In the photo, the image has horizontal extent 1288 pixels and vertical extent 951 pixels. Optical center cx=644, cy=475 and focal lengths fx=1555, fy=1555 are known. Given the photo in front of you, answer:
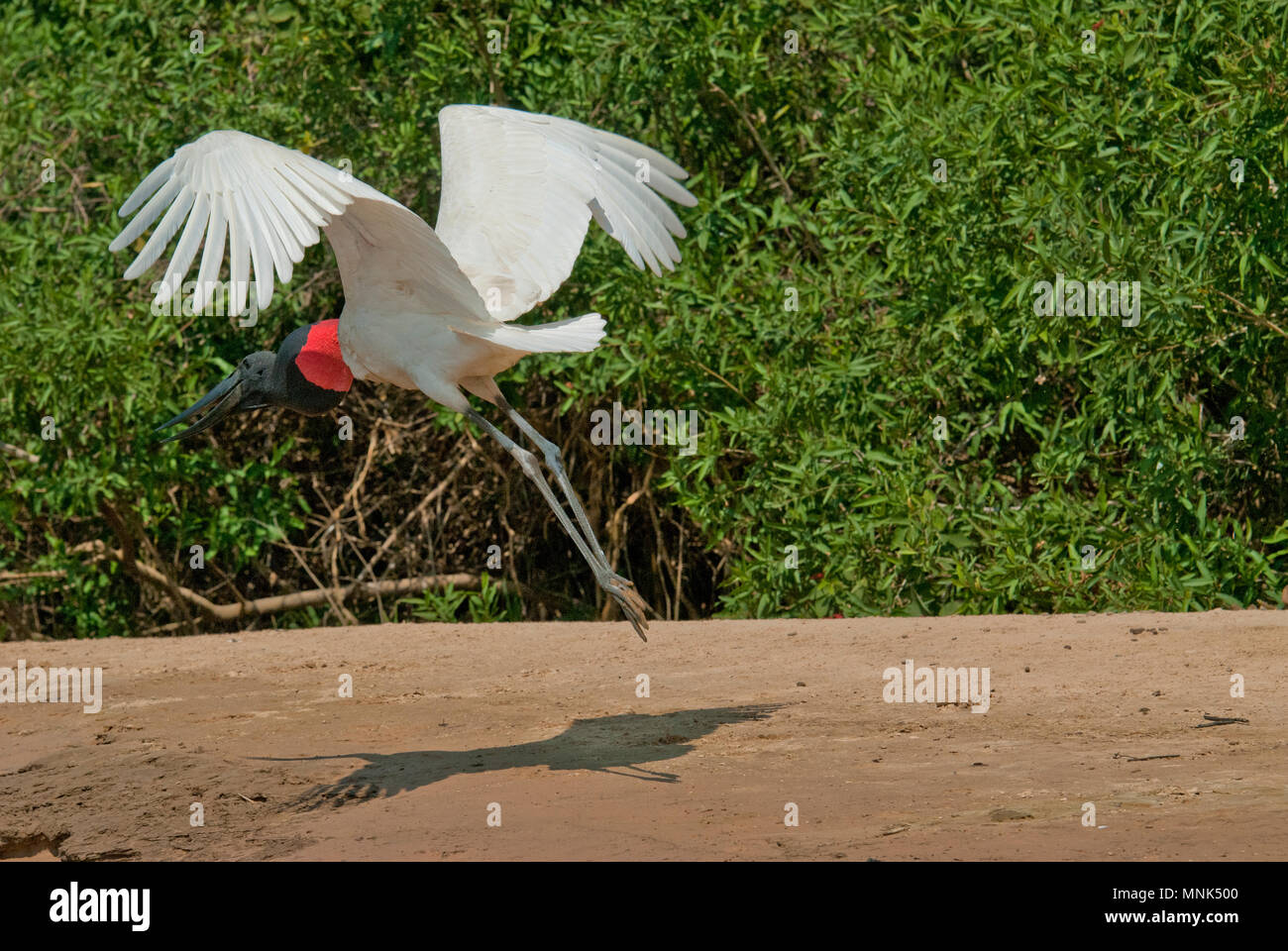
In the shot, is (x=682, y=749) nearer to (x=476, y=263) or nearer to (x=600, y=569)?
(x=600, y=569)

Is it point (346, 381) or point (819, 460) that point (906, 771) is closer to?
point (346, 381)

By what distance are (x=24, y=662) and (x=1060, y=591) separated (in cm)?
423

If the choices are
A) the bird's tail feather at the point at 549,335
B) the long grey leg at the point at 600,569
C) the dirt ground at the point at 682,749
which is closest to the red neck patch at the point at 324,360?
the long grey leg at the point at 600,569

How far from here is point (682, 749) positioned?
4.36m

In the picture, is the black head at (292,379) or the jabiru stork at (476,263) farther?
the black head at (292,379)

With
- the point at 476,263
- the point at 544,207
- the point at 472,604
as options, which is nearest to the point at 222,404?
the point at 476,263

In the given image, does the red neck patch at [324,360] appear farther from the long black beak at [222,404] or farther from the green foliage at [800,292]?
the green foliage at [800,292]

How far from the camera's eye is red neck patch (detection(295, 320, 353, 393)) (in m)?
5.34

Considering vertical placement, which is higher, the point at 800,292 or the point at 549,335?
the point at 800,292

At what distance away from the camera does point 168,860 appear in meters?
3.60

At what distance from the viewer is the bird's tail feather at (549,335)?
455cm

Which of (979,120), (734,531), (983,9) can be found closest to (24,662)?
(734,531)

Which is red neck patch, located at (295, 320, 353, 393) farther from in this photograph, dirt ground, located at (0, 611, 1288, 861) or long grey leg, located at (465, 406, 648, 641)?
dirt ground, located at (0, 611, 1288, 861)

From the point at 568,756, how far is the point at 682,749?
321 millimetres
